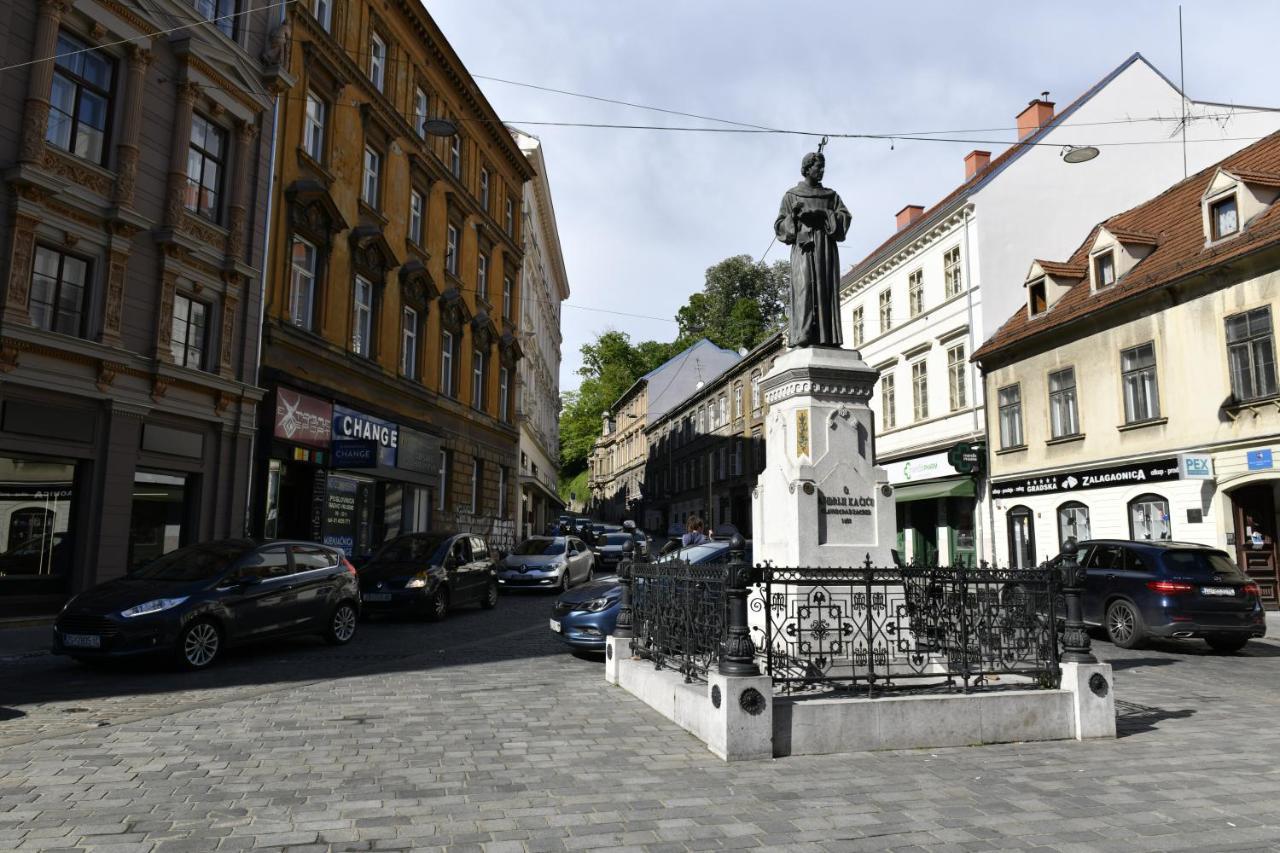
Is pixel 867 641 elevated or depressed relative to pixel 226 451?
depressed

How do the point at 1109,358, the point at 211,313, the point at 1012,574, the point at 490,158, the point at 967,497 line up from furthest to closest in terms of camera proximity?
the point at 490,158 < the point at 967,497 < the point at 1109,358 < the point at 211,313 < the point at 1012,574

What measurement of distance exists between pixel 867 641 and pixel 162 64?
15876 millimetres

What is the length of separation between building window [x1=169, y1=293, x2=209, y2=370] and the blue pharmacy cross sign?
794 inches

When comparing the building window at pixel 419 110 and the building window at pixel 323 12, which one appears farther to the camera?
the building window at pixel 419 110

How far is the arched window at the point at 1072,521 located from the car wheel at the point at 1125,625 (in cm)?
900

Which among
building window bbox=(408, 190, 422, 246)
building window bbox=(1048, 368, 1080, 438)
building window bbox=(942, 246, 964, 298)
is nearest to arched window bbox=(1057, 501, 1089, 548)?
building window bbox=(1048, 368, 1080, 438)

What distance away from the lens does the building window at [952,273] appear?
26188mm

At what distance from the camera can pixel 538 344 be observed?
44.0 metres

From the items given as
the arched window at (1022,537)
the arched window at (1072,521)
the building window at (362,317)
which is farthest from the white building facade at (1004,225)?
the building window at (362,317)

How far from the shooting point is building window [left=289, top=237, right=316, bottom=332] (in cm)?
1900

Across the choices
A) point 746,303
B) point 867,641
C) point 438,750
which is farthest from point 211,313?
point 746,303

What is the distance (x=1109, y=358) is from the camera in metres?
20.5

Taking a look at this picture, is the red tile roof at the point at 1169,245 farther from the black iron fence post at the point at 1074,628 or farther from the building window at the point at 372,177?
the building window at the point at 372,177

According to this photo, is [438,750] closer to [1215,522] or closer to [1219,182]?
[1215,522]
